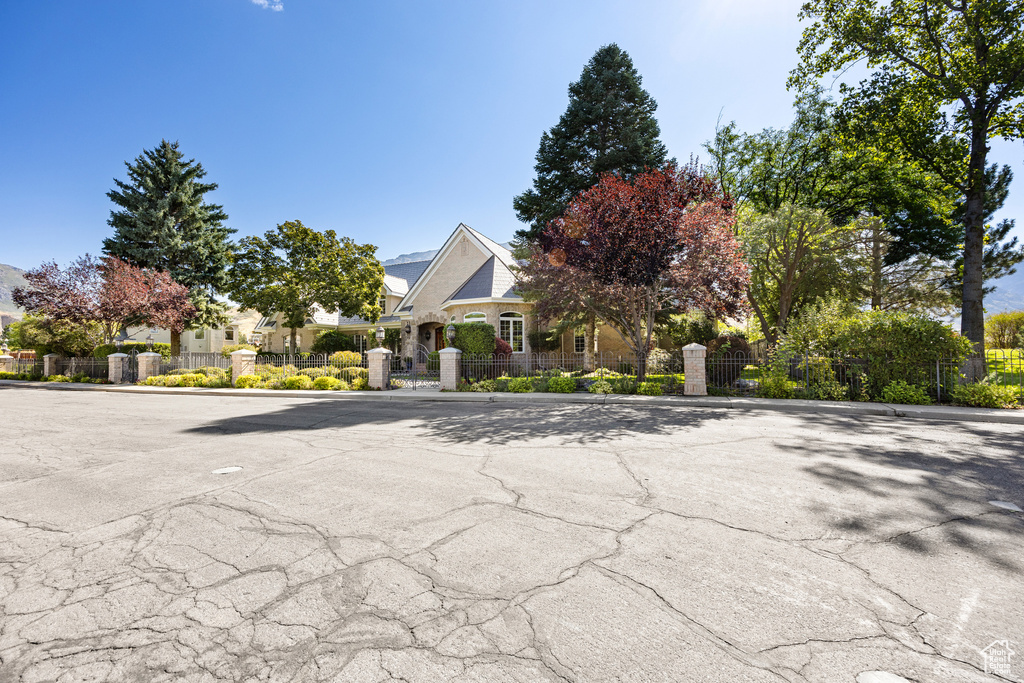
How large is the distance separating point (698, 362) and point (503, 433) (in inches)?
323

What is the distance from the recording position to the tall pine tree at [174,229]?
93.1 ft

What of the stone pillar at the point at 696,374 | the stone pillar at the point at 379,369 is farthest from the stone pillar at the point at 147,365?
the stone pillar at the point at 696,374

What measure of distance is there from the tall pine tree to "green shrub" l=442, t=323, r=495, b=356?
19.6m

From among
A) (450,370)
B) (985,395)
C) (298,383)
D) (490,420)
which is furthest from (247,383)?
(985,395)

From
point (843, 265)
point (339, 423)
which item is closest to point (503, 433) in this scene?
point (339, 423)

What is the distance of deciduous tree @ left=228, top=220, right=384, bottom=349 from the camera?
25641mm

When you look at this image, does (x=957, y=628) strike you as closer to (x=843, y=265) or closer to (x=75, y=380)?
(x=843, y=265)

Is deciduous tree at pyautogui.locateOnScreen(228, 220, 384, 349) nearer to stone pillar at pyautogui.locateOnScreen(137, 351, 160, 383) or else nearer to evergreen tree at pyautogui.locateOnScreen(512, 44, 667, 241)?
stone pillar at pyautogui.locateOnScreen(137, 351, 160, 383)

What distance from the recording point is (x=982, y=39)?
13766mm

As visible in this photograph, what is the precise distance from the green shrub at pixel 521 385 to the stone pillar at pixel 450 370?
2121 millimetres

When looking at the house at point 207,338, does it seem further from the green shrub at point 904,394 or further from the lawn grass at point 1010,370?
the lawn grass at point 1010,370

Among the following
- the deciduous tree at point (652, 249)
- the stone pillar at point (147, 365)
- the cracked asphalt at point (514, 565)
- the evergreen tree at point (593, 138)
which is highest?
the evergreen tree at point (593, 138)

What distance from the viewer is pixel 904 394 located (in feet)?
37.1

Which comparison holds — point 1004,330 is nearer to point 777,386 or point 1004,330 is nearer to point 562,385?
point 777,386
